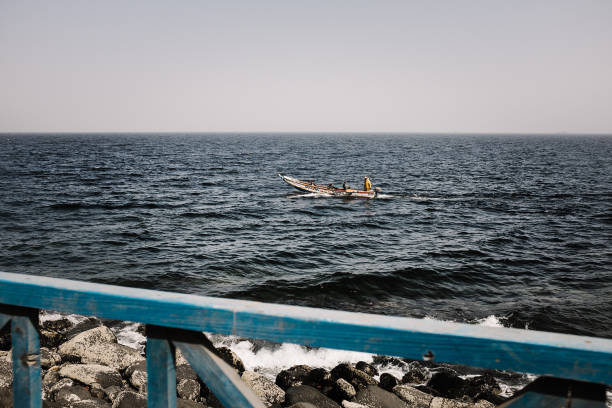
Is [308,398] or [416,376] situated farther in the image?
[416,376]

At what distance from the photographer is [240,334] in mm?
1278

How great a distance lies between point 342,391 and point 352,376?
27.0 inches

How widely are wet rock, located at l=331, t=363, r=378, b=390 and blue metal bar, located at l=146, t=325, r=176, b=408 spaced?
644 centimetres

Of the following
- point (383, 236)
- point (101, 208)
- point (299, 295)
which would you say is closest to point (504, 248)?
point (383, 236)

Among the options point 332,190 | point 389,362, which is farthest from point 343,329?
point 332,190

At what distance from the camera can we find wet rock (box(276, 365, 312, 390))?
7.42m

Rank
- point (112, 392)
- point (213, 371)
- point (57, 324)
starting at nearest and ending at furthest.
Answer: point (213, 371) → point (112, 392) → point (57, 324)

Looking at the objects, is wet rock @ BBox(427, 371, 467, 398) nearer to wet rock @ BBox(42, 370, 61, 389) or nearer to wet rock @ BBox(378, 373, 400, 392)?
wet rock @ BBox(378, 373, 400, 392)

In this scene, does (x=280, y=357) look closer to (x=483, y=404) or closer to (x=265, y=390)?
(x=265, y=390)

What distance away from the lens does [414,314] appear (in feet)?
39.3

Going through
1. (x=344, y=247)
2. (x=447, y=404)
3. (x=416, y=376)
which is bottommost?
(x=416, y=376)

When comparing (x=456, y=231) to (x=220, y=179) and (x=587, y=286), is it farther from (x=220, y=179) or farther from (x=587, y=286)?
(x=220, y=179)

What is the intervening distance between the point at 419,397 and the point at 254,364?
397 cm

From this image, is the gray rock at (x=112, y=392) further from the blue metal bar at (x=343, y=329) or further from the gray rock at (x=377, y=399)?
the blue metal bar at (x=343, y=329)
